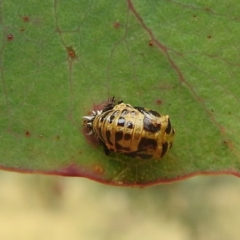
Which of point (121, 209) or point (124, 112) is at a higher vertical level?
point (124, 112)

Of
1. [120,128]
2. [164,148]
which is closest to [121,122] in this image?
[120,128]

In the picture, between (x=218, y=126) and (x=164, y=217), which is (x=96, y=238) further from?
(x=218, y=126)

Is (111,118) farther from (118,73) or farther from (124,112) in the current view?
(118,73)

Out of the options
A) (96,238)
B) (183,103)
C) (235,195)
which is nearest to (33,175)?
(96,238)

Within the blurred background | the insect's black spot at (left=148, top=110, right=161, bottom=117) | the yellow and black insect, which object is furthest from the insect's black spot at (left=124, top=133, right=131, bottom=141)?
the blurred background

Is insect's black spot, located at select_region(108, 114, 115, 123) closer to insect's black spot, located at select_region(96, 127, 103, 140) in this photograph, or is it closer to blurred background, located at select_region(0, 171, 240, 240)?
insect's black spot, located at select_region(96, 127, 103, 140)

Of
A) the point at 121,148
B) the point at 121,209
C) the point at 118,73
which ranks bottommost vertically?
the point at 121,209
